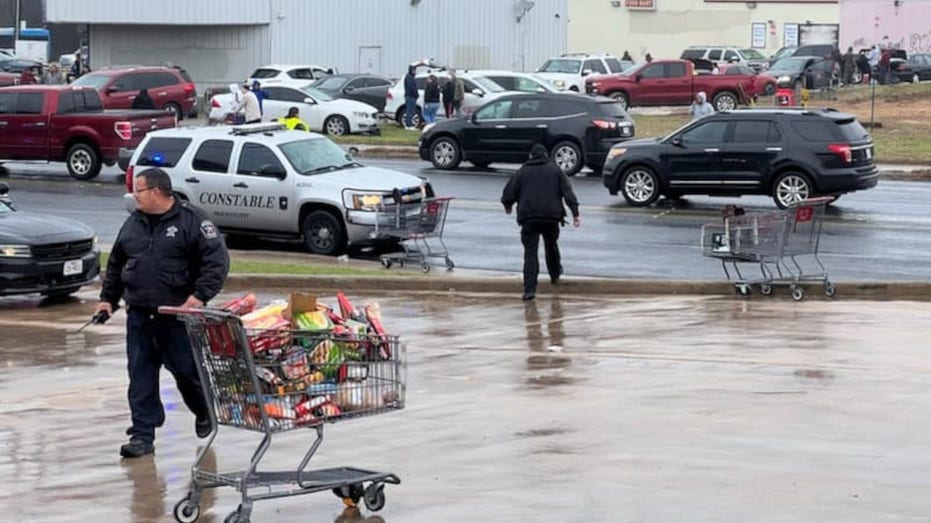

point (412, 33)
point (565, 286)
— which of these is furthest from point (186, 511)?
point (412, 33)

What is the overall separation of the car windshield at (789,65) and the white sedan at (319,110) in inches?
829

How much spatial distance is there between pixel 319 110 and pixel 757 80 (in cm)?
1462

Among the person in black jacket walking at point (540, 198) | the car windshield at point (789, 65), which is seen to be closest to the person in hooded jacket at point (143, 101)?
the car windshield at point (789, 65)

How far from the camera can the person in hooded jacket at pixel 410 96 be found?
45.2 metres

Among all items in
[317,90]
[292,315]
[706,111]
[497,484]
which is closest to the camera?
[292,315]

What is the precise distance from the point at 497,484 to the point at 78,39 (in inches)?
2889

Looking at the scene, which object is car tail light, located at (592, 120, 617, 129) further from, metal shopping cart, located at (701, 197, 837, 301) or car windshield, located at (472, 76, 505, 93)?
metal shopping cart, located at (701, 197, 837, 301)

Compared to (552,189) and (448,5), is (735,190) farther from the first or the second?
(448,5)

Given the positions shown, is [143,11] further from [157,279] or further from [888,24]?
[157,279]

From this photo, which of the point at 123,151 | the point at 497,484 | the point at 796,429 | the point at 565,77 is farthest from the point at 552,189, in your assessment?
the point at 565,77

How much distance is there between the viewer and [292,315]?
8562 millimetres

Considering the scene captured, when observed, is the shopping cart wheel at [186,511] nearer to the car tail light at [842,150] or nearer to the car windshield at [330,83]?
the car tail light at [842,150]

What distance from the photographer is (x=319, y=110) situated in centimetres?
4406

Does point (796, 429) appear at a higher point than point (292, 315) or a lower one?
lower
